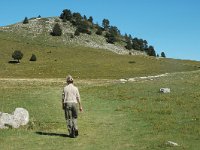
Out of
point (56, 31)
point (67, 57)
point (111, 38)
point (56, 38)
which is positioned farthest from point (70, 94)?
point (111, 38)

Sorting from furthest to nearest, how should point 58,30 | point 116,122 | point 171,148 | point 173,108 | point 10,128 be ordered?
1. point 58,30
2. point 173,108
3. point 116,122
4. point 10,128
5. point 171,148

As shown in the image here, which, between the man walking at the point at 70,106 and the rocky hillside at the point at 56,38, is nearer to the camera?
the man walking at the point at 70,106

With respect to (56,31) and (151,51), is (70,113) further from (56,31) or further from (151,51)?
(151,51)

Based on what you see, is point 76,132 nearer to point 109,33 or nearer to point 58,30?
point 58,30

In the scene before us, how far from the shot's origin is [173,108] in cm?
3158

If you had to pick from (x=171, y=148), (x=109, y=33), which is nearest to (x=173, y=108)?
(x=171, y=148)

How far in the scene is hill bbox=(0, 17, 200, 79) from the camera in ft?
349

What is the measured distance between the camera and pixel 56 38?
172 meters

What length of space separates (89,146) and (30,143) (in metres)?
2.79

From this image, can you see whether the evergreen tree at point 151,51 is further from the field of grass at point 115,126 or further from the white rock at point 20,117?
the white rock at point 20,117

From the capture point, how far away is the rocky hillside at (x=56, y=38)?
6668 inches

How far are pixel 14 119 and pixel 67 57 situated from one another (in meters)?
110

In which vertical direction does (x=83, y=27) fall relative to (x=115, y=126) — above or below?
above

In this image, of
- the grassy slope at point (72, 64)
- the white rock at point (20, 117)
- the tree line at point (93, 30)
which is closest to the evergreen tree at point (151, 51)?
the tree line at point (93, 30)
